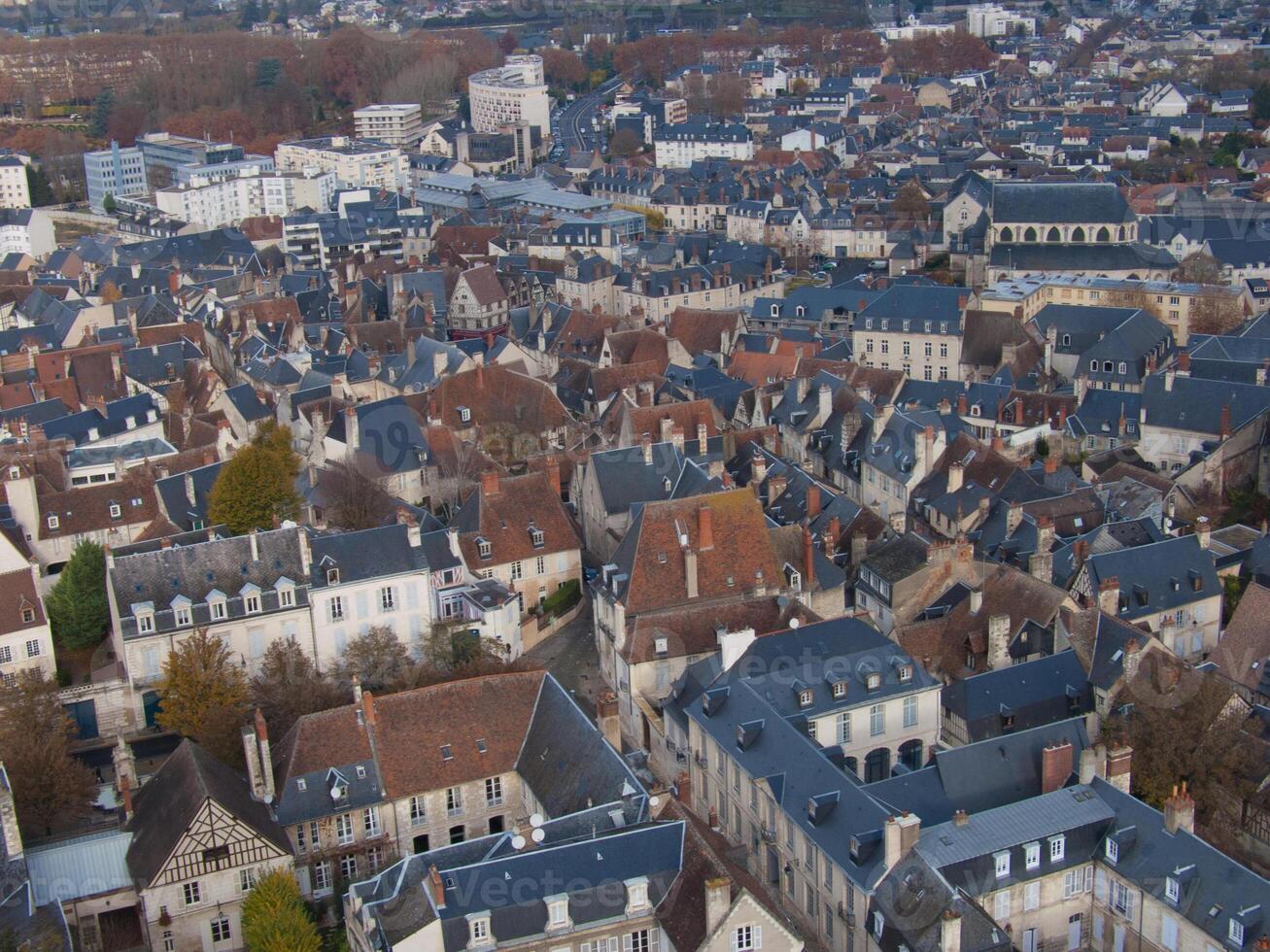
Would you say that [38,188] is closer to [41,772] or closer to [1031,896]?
[41,772]

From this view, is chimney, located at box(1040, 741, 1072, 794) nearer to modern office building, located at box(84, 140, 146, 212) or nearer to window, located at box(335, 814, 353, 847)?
window, located at box(335, 814, 353, 847)

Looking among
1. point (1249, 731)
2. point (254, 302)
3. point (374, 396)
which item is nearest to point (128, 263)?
point (254, 302)

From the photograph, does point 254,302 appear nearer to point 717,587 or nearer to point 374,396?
point 374,396

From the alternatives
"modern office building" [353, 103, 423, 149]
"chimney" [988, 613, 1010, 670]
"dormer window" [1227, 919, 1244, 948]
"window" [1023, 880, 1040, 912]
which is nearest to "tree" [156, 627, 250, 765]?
"window" [1023, 880, 1040, 912]

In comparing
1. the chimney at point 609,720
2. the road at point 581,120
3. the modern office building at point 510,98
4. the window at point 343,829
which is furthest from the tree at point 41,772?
the modern office building at point 510,98

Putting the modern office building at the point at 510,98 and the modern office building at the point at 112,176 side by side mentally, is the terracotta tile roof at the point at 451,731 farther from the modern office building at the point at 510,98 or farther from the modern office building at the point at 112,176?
the modern office building at the point at 510,98
